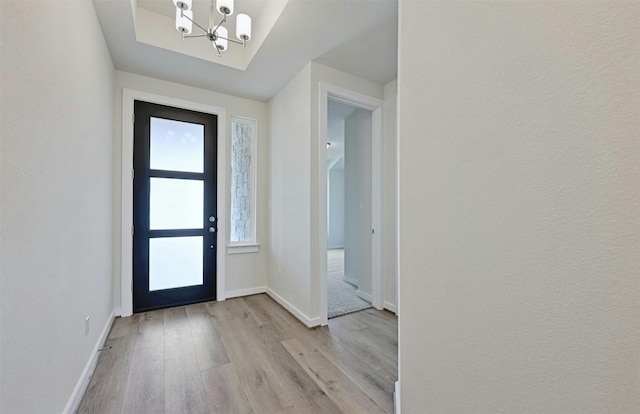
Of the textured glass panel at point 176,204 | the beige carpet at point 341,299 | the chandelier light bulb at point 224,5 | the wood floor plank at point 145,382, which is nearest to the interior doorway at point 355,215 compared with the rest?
the beige carpet at point 341,299

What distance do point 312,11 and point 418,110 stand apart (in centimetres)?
142

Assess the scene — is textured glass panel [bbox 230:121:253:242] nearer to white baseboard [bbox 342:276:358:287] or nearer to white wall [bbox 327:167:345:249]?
white baseboard [bbox 342:276:358:287]

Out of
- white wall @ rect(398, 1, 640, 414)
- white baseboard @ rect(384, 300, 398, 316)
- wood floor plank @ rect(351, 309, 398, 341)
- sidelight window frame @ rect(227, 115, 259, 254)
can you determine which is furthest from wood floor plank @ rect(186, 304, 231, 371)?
white baseboard @ rect(384, 300, 398, 316)

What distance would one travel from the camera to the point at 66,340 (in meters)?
1.41

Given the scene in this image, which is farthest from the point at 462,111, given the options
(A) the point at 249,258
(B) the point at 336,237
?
(B) the point at 336,237

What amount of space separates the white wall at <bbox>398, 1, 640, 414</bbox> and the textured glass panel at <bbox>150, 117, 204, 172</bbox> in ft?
9.24

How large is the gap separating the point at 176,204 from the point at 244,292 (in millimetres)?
1401

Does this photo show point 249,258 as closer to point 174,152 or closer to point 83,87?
point 174,152

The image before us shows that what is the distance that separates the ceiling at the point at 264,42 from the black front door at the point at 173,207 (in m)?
0.55

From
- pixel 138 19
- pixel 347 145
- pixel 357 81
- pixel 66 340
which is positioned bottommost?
pixel 66 340

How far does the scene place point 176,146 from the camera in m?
3.12

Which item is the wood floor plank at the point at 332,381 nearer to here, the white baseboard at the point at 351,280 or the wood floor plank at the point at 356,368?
the wood floor plank at the point at 356,368

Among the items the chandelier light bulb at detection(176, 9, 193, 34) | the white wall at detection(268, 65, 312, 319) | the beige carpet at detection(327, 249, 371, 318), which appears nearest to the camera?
the chandelier light bulb at detection(176, 9, 193, 34)

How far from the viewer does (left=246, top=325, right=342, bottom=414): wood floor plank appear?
5.06 ft
